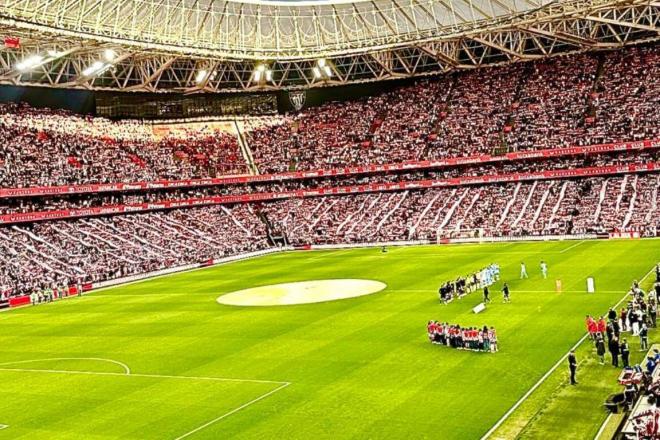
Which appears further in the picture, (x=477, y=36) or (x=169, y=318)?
(x=477, y=36)

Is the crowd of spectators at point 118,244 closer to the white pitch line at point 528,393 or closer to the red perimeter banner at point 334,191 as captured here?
the red perimeter banner at point 334,191

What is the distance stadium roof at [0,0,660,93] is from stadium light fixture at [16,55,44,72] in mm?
A: 199

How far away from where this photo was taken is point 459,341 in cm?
2811

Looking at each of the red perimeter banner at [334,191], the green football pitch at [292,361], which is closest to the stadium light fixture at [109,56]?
the red perimeter banner at [334,191]

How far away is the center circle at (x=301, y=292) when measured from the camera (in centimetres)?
4294

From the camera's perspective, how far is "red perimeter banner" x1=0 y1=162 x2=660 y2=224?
230ft

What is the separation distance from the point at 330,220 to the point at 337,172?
289 inches

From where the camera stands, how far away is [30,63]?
68250mm

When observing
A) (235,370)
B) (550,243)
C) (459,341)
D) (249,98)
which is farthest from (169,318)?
(249,98)

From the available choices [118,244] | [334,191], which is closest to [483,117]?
[334,191]

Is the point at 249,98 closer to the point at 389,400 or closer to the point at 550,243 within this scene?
the point at 550,243

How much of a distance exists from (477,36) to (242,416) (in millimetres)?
62675

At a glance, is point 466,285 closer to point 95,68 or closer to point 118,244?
point 118,244

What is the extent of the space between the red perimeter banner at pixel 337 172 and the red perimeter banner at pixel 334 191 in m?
1.69
